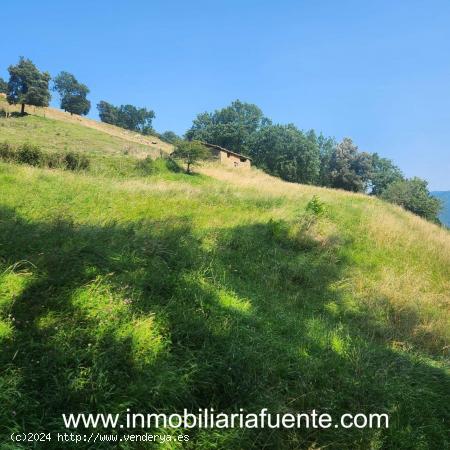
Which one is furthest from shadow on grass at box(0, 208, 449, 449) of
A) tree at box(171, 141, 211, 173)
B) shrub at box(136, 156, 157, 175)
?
tree at box(171, 141, 211, 173)

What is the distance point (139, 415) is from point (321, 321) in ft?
11.2

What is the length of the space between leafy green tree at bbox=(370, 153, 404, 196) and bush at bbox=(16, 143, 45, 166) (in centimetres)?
5246

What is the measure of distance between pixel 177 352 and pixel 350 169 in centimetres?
5620

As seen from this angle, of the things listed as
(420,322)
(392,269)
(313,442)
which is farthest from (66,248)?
(392,269)

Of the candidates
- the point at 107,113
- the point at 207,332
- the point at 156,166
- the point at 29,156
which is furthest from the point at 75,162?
the point at 107,113

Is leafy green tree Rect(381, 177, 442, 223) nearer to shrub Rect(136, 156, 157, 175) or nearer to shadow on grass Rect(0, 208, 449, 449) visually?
shrub Rect(136, 156, 157, 175)

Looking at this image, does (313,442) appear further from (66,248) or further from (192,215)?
(192,215)

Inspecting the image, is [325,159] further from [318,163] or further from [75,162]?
[75,162]

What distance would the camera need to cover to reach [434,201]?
47938 mm

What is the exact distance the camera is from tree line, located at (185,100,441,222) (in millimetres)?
48375

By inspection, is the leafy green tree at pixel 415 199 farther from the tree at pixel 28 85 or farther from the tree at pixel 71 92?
the tree at pixel 71 92

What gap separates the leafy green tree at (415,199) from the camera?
151 ft

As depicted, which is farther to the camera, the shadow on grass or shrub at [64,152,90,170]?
shrub at [64,152,90,170]

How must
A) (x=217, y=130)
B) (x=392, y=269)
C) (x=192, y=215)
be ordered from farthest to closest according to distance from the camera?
(x=217, y=130) < (x=192, y=215) < (x=392, y=269)
